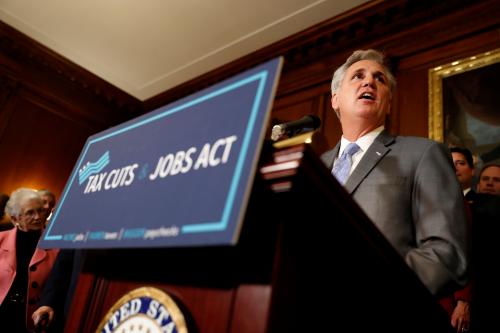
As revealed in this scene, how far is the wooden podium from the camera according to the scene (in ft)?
1.89

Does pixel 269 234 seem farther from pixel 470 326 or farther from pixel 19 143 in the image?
pixel 19 143

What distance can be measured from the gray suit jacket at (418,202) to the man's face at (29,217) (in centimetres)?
279

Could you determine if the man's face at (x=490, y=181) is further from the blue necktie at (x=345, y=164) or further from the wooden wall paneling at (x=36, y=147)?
the wooden wall paneling at (x=36, y=147)

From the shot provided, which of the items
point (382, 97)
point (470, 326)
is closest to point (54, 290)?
point (382, 97)

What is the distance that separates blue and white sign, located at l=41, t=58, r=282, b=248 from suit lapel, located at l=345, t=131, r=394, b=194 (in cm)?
64

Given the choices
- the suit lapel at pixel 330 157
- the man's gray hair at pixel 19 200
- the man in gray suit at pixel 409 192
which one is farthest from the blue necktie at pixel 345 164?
the man's gray hair at pixel 19 200

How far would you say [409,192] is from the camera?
3.84 ft

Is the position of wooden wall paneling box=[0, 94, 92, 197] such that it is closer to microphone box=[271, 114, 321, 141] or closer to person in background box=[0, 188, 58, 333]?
person in background box=[0, 188, 58, 333]

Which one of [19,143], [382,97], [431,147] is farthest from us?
[19,143]

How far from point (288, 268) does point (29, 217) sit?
10.3 ft

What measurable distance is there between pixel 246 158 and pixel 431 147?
0.86m

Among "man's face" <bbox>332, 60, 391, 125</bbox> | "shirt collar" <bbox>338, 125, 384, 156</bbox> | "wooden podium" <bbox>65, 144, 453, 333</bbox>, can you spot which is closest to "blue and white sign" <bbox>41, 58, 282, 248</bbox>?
"wooden podium" <bbox>65, 144, 453, 333</bbox>

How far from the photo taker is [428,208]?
1089mm

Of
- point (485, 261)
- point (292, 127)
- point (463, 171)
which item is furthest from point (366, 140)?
point (463, 171)
